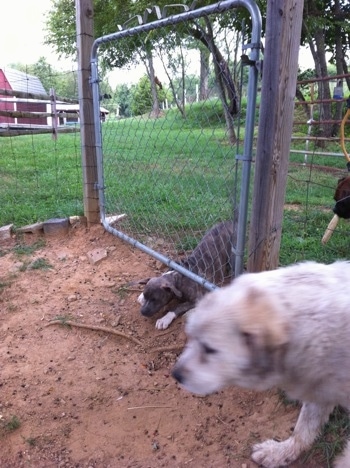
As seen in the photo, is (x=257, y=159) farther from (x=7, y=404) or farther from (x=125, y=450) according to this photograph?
(x=7, y=404)

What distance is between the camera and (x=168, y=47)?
3.41 meters

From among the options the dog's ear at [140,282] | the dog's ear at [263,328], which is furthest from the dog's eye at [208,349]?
the dog's ear at [140,282]

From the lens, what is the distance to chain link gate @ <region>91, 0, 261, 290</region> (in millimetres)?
2768

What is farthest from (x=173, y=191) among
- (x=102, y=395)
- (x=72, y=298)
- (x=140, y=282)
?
(x=102, y=395)

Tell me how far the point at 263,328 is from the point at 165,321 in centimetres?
223

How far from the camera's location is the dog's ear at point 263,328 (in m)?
1.45

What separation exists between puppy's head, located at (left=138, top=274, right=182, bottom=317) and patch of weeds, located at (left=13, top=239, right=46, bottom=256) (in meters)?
1.65

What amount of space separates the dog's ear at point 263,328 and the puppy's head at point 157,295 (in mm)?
2153

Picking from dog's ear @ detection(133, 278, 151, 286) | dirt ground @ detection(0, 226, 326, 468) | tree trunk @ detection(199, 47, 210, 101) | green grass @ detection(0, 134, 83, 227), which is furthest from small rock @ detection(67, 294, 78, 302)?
tree trunk @ detection(199, 47, 210, 101)

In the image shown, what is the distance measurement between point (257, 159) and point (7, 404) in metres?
2.22

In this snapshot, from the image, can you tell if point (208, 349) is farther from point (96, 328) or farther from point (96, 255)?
point (96, 255)

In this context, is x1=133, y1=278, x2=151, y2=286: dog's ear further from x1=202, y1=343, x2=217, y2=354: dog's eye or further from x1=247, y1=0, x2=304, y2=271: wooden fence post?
x1=202, y1=343, x2=217, y2=354: dog's eye

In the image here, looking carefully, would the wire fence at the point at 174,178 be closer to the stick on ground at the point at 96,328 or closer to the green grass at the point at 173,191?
the green grass at the point at 173,191

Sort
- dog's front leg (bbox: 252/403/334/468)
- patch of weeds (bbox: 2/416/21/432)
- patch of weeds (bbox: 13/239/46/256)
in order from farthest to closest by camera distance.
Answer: patch of weeds (bbox: 13/239/46/256) → patch of weeds (bbox: 2/416/21/432) → dog's front leg (bbox: 252/403/334/468)
